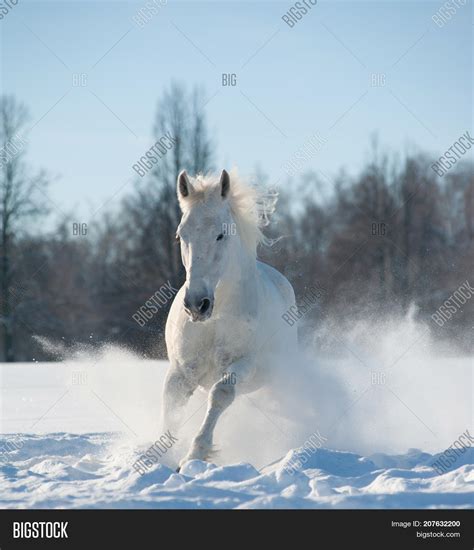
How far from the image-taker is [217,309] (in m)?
6.32

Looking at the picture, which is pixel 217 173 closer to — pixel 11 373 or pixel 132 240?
pixel 11 373

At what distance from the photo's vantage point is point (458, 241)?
30.5m

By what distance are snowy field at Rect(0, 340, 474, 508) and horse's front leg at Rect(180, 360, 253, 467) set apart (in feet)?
0.51

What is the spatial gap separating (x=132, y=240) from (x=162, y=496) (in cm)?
2426

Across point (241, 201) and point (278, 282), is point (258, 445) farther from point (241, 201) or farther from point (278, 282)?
point (241, 201)

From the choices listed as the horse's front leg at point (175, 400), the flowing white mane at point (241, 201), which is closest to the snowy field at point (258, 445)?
the horse's front leg at point (175, 400)

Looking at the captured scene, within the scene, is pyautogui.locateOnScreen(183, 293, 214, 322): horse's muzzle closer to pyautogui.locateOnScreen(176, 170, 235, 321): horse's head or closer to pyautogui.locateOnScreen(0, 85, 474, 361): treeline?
pyautogui.locateOnScreen(176, 170, 235, 321): horse's head

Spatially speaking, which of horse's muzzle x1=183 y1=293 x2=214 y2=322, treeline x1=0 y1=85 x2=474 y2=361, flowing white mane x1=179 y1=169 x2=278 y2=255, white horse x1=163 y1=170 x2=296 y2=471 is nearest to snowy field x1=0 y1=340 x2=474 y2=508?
white horse x1=163 y1=170 x2=296 y2=471

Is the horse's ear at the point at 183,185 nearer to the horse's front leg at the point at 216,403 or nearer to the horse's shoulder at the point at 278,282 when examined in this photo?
the horse's front leg at the point at 216,403

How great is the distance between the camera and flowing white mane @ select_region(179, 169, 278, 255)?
6.04 meters

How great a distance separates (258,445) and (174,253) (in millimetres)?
19934

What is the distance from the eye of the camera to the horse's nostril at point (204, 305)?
5.50m

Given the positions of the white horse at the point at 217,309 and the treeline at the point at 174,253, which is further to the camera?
the treeline at the point at 174,253

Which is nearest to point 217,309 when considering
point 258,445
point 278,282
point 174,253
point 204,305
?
point 204,305
